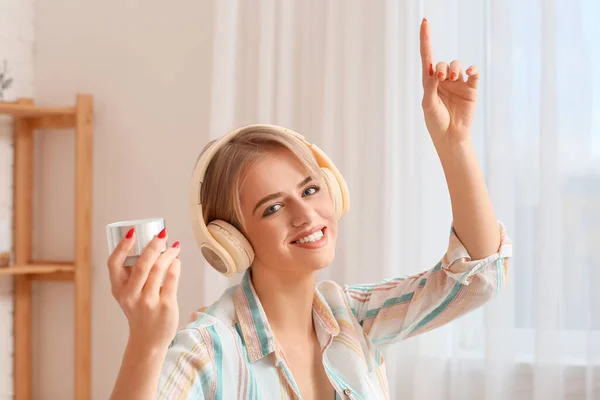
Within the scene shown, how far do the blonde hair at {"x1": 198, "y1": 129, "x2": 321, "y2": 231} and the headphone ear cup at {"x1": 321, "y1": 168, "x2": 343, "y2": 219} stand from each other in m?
0.03

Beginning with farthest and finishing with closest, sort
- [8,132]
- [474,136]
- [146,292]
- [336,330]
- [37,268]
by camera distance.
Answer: [8,132], [37,268], [474,136], [336,330], [146,292]

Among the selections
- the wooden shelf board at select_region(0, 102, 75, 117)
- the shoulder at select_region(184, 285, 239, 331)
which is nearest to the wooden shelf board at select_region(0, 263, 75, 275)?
the wooden shelf board at select_region(0, 102, 75, 117)

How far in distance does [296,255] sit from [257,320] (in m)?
0.14

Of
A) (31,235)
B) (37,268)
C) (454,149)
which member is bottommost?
(37,268)

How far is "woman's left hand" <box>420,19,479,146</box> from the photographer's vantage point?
131 centimetres

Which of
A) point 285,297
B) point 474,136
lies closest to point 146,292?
point 285,297

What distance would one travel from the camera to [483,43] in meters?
2.34

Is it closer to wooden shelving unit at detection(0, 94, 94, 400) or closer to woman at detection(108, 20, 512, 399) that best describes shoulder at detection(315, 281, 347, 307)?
woman at detection(108, 20, 512, 399)

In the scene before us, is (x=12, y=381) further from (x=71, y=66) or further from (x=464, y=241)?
(x=464, y=241)

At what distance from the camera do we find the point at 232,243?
1315 mm

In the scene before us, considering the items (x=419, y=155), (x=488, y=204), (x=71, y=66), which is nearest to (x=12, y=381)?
(x=71, y=66)

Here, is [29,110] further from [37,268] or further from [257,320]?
[257,320]

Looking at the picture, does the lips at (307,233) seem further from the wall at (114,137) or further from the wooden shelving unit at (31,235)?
the wooden shelving unit at (31,235)

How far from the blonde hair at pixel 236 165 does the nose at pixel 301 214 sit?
0.21ft
